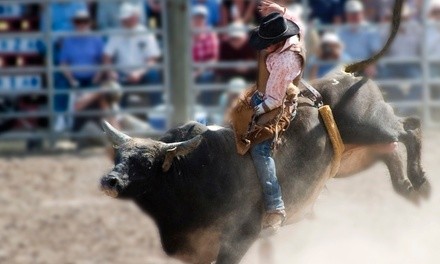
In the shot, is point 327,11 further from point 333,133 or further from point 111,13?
point 333,133

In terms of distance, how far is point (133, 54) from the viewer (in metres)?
14.6

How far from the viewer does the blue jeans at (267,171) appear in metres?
7.41

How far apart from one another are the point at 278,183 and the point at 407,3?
792 cm

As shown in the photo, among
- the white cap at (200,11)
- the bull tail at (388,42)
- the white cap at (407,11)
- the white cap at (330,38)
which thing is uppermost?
the bull tail at (388,42)

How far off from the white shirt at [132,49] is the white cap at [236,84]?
0.96 m

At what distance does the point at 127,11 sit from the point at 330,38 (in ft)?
7.75

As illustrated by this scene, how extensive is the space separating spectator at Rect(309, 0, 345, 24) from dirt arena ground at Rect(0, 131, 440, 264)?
217 centimetres

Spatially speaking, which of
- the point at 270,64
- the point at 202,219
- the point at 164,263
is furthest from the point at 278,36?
the point at 164,263

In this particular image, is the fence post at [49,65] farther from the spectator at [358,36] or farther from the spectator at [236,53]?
the spectator at [358,36]

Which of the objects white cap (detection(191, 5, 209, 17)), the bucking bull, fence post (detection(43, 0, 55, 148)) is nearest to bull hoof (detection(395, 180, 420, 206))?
the bucking bull

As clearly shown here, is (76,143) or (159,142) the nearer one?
(159,142)

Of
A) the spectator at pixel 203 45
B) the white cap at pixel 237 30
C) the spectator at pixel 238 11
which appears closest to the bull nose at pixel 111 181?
the white cap at pixel 237 30

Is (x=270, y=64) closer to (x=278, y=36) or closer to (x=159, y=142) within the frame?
(x=278, y=36)

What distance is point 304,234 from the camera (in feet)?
36.2
